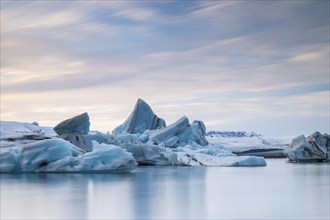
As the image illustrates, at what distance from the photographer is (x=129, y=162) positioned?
1708cm

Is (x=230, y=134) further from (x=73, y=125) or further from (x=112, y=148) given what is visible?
(x=112, y=148)

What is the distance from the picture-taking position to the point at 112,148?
1670cm

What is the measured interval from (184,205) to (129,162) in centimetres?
857

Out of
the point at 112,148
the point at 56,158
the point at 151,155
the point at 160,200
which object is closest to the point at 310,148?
the point at 151,155

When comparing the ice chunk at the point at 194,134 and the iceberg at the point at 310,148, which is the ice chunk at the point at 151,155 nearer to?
the ice chunk at the point at 194,134

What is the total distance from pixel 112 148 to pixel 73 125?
5.74 meters

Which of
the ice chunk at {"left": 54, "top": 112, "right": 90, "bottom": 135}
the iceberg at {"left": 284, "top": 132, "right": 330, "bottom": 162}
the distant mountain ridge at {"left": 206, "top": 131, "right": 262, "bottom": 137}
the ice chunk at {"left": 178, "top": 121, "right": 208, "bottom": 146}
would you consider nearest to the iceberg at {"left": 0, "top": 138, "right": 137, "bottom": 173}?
the ice chunk at {"left": 54, "top": 112, "right": 90, "bottom": 135}

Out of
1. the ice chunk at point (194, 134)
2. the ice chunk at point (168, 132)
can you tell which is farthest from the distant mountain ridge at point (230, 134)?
the ice chunk at point (168, 132)

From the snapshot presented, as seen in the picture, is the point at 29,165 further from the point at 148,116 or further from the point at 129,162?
the point at 148,116

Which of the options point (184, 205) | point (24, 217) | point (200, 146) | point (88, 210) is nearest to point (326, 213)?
point (184, 205)

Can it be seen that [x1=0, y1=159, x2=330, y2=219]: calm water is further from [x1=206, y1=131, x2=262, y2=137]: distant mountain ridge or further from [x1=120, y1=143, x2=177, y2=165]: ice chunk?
[x1=206, y1=131, x2=262, y2=137]: distant mountain ridge

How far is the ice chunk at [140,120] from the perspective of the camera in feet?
103

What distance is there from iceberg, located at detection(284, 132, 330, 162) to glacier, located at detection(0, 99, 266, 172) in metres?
4.12

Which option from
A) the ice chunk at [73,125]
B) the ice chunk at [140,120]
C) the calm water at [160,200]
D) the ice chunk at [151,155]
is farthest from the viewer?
the ice chunk at [140,120]
